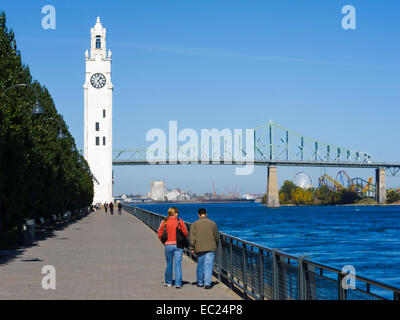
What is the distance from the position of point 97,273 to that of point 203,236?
3605 millimetres

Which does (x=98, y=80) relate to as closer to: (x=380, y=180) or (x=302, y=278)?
(x=380, y=180)

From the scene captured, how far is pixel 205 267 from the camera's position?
492 inches

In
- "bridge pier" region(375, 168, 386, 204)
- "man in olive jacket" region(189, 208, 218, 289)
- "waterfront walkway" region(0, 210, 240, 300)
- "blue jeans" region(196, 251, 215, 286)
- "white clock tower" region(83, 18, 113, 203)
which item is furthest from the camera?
"bridge pier" region(375, 168, 386, 204)

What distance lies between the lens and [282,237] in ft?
173

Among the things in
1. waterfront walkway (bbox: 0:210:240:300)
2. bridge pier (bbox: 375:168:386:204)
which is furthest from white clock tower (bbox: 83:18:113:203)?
waterfront walkway (bbox: 0:210:240:300)

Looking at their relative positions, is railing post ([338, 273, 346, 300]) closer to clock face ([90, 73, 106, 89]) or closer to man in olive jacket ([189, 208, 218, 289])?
man in olive jacket ([189, 208, 218, 289])

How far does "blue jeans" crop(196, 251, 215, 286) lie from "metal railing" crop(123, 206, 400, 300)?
0.55 meters

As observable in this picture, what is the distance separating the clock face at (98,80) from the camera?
126 meters

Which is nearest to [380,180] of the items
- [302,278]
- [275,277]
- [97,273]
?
[97,273]

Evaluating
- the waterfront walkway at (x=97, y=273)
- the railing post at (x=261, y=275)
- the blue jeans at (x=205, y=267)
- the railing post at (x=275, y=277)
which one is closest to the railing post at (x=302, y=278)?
the railing post at (x=275, y=277)

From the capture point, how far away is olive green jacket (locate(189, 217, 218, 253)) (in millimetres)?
12633
